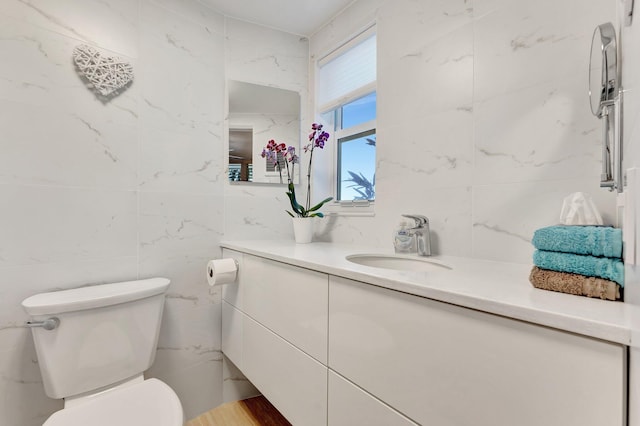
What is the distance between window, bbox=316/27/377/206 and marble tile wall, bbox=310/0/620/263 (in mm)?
162

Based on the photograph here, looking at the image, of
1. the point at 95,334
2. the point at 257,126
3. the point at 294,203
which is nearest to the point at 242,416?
the point at 95,334

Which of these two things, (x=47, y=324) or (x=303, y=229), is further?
(x=303, y=229)

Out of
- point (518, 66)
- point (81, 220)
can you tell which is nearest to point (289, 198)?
point (81, 220)

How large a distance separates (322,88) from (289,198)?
75 centimetres

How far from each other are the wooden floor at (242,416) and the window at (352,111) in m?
1.23

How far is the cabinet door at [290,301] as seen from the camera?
1.03 meters

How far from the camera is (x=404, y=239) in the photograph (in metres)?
1.29

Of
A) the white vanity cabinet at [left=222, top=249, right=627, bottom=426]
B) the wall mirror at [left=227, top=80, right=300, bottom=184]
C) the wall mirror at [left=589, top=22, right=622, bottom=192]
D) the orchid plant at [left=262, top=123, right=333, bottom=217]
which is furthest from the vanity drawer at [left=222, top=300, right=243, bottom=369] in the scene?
the wall mirror at [left=589, top=22, right=622, bottom=192]

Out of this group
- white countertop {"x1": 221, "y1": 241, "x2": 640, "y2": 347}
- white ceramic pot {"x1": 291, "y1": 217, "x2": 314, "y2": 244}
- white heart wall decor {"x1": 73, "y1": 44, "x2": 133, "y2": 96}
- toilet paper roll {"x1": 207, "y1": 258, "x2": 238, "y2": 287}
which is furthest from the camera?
white ceramic pot {"x1": 291, "y1": 217, "x2": 314, "y2": 244}

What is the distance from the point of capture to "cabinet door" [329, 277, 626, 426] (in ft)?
1.55

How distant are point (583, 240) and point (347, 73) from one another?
5.02ft

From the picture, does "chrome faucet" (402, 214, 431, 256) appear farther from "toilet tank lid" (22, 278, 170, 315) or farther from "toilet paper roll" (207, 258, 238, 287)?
"toilet tank lid" (22, 278, 170, 315)

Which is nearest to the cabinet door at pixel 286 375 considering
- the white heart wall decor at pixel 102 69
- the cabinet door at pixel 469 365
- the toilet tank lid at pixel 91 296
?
the cabinet door at pixel 469 365

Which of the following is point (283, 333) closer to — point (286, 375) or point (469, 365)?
point (286, 375)
